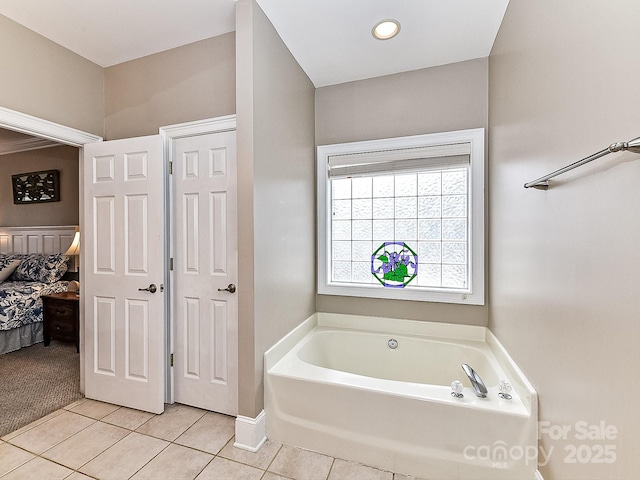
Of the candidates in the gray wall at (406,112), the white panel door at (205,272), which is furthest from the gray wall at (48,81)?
the gray wall at (406,112)

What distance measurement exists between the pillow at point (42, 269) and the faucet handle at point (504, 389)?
192 inches

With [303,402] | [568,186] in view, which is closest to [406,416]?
[303,402]

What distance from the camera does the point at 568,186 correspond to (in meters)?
1.18

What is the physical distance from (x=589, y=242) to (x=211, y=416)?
2.35 metres

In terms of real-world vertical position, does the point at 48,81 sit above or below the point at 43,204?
above

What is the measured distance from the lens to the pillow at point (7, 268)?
3899mm

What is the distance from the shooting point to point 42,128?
206cm

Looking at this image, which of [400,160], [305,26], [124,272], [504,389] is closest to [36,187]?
[124,272]

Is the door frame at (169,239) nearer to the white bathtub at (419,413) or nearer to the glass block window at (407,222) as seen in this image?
the white bathtub at (419,413)

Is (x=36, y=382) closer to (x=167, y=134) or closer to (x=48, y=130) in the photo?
(x=48, y=130)

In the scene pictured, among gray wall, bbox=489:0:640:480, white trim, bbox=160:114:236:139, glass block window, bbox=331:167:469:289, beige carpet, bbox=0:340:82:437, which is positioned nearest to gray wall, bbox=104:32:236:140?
white trim, bbox=160:114:236:139

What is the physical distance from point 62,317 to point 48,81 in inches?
96.9

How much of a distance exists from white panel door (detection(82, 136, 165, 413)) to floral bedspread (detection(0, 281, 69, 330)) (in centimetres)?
162

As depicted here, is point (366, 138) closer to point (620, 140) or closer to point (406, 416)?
point (620, 140)
